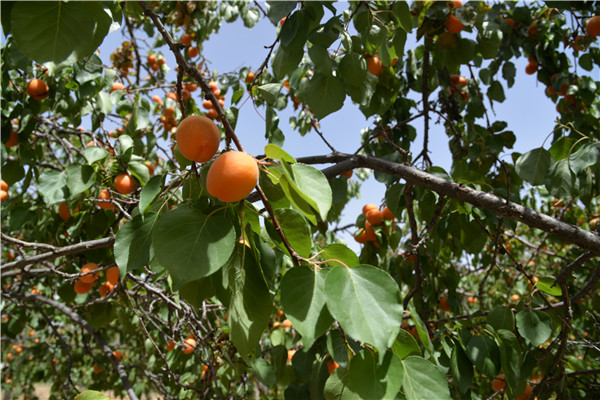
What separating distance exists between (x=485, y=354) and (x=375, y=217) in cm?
81

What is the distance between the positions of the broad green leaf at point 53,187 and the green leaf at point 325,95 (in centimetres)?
119

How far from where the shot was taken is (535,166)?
1543mm

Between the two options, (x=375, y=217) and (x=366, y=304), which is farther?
(x=375, y=217)

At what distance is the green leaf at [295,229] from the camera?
32.7 inches

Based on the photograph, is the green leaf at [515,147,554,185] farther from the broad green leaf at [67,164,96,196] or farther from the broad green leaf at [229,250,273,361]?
the broad green leaf at [67,164,96,196]

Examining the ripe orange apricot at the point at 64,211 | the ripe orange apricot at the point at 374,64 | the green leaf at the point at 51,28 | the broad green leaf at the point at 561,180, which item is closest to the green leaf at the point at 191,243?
the green leaf at the point at 51,28

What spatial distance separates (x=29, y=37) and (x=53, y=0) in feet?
0.24

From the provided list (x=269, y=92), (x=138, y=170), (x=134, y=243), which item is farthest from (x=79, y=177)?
(x=134, y=243)

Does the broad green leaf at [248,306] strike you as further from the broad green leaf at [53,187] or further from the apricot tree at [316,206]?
the broad green leaf at [53,187]

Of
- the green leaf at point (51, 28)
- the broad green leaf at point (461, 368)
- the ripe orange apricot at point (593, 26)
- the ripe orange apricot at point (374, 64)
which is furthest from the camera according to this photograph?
the ripe orange apricot at point (593, 26)

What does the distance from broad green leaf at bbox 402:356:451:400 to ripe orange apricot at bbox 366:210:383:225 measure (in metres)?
1.13

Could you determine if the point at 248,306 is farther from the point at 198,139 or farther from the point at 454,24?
the point at 454,24

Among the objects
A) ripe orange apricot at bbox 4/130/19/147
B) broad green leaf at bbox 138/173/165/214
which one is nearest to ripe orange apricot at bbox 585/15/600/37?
broad green leaf at bbox 138/173/165/214

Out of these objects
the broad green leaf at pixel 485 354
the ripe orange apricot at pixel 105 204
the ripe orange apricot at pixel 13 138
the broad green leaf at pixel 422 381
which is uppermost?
the ripe orange apricot at pixel 13 138
